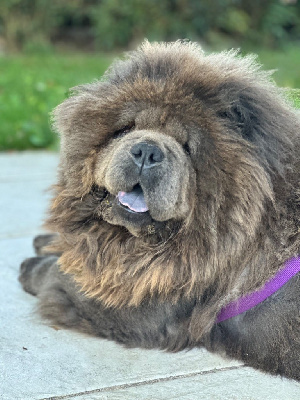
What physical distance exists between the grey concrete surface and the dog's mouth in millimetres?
662

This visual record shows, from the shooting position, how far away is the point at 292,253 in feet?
8.30

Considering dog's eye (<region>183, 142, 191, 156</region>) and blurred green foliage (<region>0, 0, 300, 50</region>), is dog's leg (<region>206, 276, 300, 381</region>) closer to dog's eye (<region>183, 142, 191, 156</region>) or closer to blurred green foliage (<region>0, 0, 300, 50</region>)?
dog's eye (<region>183, 142, 191, 156</region>)

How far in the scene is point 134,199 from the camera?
8.32 feet

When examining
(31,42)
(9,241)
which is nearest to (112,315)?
(9,241)

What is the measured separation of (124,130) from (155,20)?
1473 centimetres

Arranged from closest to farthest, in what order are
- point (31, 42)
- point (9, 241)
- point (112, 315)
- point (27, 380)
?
1. point (27, 380)
2. point (112, 315)
3. point (9, 241)
4. point (31, 42)

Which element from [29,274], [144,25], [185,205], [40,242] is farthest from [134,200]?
[144,25]

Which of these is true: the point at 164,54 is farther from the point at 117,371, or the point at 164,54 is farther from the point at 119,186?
the point at 117,371

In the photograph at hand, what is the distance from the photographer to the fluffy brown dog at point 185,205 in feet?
8.08

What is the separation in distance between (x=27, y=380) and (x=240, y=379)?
2.87 ft

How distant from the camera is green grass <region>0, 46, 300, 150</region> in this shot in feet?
24.0

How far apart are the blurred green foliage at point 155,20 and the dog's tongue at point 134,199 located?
1430 cm

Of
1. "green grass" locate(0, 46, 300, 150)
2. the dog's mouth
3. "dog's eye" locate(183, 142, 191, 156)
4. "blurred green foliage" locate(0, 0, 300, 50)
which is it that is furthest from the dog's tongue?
"blurred green foliage" locate(0, 0, 300, 50)

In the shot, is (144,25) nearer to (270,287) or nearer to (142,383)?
(270,287)
